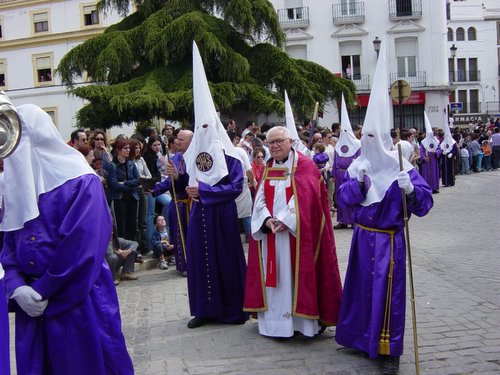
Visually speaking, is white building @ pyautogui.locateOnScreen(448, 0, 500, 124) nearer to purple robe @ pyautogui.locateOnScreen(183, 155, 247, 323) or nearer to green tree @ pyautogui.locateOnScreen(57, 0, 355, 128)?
green tree @ pyautogui.locateOnScreen(57, 0, 355, 128)

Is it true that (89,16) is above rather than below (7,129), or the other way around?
above

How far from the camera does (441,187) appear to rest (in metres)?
21.6

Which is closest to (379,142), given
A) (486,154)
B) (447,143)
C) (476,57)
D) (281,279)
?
(281,279)

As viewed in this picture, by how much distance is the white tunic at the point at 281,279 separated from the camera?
19.6ft

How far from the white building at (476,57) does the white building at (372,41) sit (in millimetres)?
23445

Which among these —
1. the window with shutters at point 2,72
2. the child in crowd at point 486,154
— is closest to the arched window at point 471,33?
the child in crowd at point 486,154

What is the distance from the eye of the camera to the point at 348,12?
38.1 metres

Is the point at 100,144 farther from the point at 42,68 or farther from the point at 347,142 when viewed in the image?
the point at 42,68

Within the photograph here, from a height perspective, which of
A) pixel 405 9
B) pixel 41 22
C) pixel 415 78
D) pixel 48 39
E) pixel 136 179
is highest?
pixel 41 22

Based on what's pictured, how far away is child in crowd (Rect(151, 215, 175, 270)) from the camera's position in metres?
9.91

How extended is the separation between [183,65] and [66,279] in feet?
61.8

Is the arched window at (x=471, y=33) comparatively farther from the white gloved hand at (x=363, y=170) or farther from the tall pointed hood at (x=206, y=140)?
the white gloved hand at (x=363, y=170)

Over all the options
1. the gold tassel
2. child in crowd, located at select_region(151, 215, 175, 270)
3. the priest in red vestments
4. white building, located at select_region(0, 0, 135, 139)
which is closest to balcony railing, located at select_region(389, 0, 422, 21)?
white building, located at select_region(0, 0, 135, 139)

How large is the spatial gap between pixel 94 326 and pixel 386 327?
267cm
